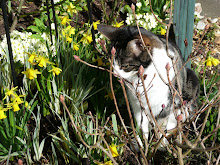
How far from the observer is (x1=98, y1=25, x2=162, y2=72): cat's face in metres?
1.89

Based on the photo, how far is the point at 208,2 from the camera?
415cm

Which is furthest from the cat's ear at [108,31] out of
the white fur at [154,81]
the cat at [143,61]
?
the white fur at [154,81]

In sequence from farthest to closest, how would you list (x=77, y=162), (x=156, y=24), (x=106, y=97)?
(x=156, y=24) < (x=106, y=97) < (x=77, y=162)

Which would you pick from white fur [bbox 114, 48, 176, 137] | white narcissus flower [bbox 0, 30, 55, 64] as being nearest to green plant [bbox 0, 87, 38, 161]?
white narcissus flower [bbox 0, 30, 55, 64]

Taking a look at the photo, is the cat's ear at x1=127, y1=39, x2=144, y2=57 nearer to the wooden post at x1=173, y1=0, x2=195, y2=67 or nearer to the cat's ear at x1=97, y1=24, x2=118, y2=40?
the cat's ear at x1=97, y1=24, x2=118, y2=40

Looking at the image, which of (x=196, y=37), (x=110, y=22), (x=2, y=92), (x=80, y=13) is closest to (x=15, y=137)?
(x=2, y=92)

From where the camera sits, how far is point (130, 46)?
1.89 metres

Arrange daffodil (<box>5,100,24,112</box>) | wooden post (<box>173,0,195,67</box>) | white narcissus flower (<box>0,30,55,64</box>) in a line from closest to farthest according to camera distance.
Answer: daffodil (<box>5,100,24,112</box>)
white narcissus flower (<box>0,30,55,64</box>)
wooden post (<box>173,0,195,67</box>)

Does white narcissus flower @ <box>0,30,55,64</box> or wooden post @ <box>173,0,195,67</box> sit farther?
wooden post @ <box>173,0,195,67</box>

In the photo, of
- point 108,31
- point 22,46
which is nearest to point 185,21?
point 108,31

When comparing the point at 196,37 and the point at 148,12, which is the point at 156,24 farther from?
the point at 196,37

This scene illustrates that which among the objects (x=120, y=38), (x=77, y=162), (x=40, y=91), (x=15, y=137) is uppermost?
(x=120, y=38)

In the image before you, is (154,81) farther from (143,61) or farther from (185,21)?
(185,21)

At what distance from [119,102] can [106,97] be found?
177 millimetres
